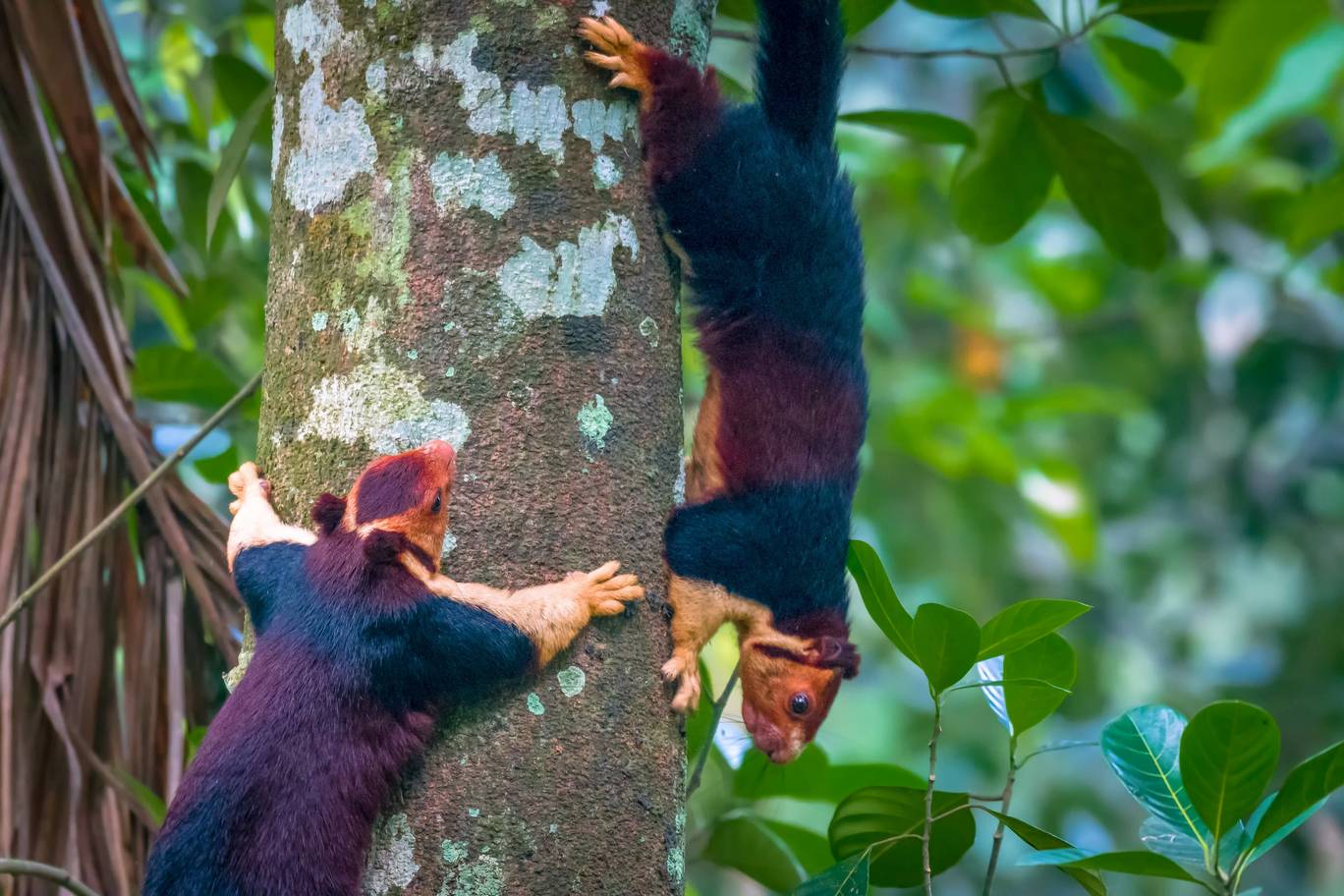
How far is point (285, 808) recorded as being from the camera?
4.52 feet

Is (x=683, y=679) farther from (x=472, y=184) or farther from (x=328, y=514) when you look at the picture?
(x=472, y=184)

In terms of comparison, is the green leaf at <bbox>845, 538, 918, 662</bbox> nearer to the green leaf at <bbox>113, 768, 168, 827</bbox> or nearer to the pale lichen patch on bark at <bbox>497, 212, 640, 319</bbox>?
the pale lichen patch on bark at <bbox>497, 212, 640, 319</bbox>

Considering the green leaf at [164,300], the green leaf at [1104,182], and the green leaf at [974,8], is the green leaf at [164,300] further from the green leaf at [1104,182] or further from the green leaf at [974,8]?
the green leaf at [1104,182]

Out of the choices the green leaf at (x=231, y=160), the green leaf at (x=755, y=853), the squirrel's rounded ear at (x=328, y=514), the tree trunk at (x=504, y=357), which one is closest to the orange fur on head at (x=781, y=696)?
the green leaf at (x=755, y=853)

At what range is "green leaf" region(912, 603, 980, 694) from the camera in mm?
1650

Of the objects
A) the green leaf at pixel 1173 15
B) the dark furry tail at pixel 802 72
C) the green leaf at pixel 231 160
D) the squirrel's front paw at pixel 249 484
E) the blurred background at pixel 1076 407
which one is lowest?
the blurred background at pixel 1076 407

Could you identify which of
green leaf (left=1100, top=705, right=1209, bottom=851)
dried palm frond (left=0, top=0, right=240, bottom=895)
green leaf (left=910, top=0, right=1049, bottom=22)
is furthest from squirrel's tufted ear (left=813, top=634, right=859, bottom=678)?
green leaf (left=910, top=0, right=1049, bottom=22)

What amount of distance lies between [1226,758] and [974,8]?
157 centimetres

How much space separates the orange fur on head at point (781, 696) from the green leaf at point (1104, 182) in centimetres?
113

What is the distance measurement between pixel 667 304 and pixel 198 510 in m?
1.04

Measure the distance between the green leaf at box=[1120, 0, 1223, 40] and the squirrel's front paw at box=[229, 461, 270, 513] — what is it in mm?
1885

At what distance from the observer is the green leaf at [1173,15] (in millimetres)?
2463

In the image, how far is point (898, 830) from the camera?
194 cm

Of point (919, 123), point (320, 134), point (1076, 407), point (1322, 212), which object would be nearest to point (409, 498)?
point (320, 134)
